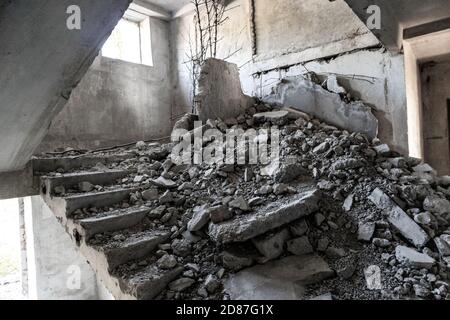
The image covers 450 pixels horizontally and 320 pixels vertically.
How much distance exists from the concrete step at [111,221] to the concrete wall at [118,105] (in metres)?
2.96

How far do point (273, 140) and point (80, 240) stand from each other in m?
2.09

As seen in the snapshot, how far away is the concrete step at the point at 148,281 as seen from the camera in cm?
177

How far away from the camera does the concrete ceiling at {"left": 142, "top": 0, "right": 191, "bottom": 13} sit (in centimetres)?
574

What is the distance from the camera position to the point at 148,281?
1.80m

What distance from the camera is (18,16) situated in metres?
1.40

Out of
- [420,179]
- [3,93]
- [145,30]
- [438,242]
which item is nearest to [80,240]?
[3,93]

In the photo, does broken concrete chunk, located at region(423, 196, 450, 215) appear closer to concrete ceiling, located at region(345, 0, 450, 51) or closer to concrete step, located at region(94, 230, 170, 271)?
concrete ceiling, located at region(345, 0, 450, 51)

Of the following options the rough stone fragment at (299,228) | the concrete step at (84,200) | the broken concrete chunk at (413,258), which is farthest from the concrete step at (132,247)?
the broken concrete chunk at (413,258)

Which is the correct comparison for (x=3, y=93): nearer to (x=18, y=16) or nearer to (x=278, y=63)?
(x=18, y=16)

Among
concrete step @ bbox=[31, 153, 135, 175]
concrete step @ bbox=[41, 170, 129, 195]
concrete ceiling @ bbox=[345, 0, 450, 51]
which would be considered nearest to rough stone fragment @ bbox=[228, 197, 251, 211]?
concrete step @ bbox=[41, 170, 129, 195]

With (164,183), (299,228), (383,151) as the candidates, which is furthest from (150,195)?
(383,151)

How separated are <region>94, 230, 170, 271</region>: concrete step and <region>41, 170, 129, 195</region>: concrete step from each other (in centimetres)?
80

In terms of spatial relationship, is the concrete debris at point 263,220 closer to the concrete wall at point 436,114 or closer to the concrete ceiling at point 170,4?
the concrete wall at point 436,114
